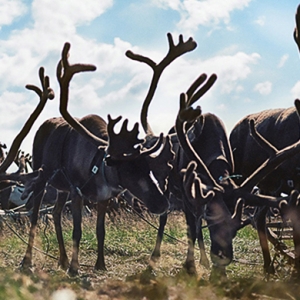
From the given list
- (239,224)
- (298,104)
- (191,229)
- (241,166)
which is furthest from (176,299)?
(241,166)

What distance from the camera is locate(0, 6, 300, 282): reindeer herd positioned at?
17.4 feet

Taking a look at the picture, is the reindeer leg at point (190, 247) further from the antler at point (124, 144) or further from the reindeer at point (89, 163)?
the antler at point (124, 144)

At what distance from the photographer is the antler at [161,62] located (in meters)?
7.86

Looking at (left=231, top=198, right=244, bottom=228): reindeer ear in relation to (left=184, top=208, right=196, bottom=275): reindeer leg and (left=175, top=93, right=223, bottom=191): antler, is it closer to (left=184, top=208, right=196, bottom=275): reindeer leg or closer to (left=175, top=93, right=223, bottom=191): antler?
(left=175, top=93, right=223, bottom=191): antler

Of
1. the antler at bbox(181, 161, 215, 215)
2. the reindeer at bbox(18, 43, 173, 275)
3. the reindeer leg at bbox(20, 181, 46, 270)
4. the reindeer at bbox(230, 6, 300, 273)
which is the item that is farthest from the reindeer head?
the reindeer leg at bbox(20, 181, 46, 270)

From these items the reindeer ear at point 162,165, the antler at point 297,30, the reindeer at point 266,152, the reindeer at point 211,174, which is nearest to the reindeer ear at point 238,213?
the reindeer at point 211,174

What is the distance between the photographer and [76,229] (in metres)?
7.46

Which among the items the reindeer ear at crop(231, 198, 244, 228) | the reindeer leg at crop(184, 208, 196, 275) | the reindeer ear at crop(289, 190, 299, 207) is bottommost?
the reindeer leg at crop(184, 208, 196, 275)

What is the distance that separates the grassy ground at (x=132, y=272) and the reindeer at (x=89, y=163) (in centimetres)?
71

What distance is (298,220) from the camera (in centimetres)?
486

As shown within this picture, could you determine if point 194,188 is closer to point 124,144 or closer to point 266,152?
point 124,144

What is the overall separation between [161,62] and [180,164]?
1.46m

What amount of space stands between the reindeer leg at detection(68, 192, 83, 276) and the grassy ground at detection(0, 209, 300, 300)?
15cm

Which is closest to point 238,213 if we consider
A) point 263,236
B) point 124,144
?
point 124,144
